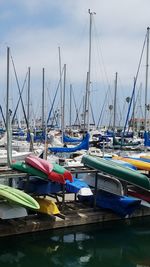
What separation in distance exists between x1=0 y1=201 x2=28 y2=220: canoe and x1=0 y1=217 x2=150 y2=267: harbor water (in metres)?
0.96

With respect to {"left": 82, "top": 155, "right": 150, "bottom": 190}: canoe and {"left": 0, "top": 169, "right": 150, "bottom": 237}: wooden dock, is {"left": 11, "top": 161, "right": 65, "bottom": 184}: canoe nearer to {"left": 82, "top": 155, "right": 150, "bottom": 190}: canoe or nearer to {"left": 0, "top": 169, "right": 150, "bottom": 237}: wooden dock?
{"left": 0, "top": 169, "right": 150, "bottom": 237}: wooden dock

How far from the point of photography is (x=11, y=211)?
13.3 meters

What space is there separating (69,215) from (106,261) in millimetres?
2874

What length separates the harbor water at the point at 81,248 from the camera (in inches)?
506

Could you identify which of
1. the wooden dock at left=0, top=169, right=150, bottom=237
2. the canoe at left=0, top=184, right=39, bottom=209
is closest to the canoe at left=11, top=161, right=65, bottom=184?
the wooden dock at left=0, top=169, right=150, bottom=237

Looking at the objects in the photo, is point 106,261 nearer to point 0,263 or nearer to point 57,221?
point 57,221

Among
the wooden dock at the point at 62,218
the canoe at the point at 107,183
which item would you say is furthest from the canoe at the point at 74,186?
the canoe at the point at 107,183

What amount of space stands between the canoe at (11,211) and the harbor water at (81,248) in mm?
962

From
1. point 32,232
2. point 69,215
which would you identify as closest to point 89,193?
point 69,215

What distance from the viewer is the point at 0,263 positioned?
12320 mm

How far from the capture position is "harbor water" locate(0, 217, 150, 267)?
12852 millimetres

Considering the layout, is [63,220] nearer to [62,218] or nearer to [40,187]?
[62,218]

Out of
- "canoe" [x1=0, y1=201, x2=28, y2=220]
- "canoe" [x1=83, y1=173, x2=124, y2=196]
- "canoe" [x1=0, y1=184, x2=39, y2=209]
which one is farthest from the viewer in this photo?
"canoe" [x1=83, y1=173, x2=124, y2=196]

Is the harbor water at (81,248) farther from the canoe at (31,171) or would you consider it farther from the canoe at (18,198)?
the canoe at (31,171)
